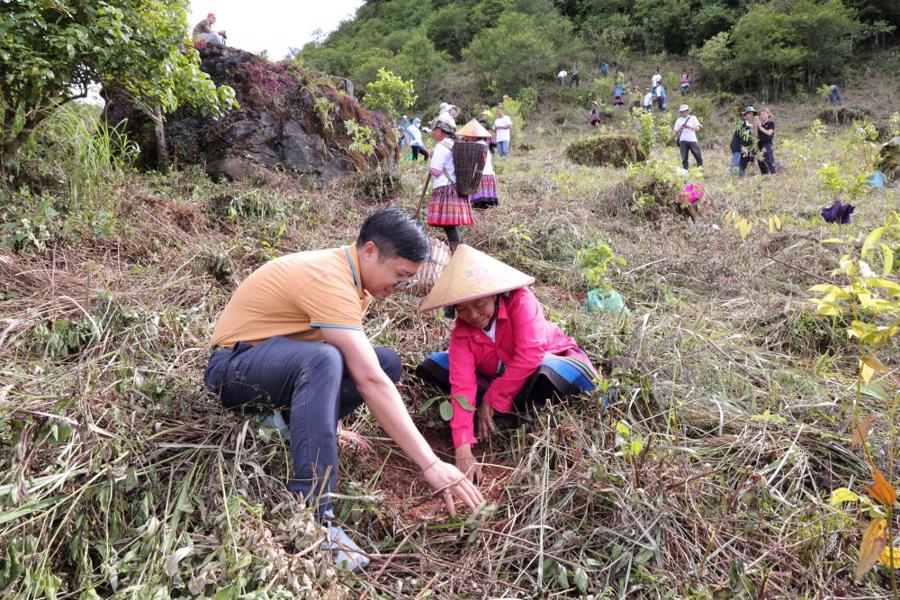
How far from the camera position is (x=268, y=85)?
5848 millimetres

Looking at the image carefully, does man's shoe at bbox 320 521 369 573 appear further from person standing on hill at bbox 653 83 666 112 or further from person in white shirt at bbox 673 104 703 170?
person standing on hill at bbox 653 83 666 112

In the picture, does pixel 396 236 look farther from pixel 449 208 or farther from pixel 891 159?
pixel 891 159

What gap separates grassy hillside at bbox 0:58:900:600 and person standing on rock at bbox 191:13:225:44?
11.2ft

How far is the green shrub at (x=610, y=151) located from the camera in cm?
959

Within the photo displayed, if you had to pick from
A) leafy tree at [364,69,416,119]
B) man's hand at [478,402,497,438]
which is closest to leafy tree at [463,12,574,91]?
leafy tree at [364,69,416,119]

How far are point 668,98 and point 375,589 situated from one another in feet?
74.3

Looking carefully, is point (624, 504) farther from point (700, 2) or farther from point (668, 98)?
point (700, 2)

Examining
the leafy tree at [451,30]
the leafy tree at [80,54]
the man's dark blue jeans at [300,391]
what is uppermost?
the leafy tree at [451,30]

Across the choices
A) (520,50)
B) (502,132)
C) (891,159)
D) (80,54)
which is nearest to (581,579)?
(80,54)

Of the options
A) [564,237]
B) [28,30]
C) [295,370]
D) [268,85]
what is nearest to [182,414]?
[295,370]

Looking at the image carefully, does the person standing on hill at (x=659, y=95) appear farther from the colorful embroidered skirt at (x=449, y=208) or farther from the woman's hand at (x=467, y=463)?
the woman's hand at (x=467, y=463)

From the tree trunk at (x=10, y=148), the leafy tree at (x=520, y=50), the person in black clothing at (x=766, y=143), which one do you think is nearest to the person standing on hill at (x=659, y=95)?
the leafy tree at (x=520, y=50)

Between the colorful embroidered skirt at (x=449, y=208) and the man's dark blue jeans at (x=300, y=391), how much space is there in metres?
2.70

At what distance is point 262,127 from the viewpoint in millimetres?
5641
